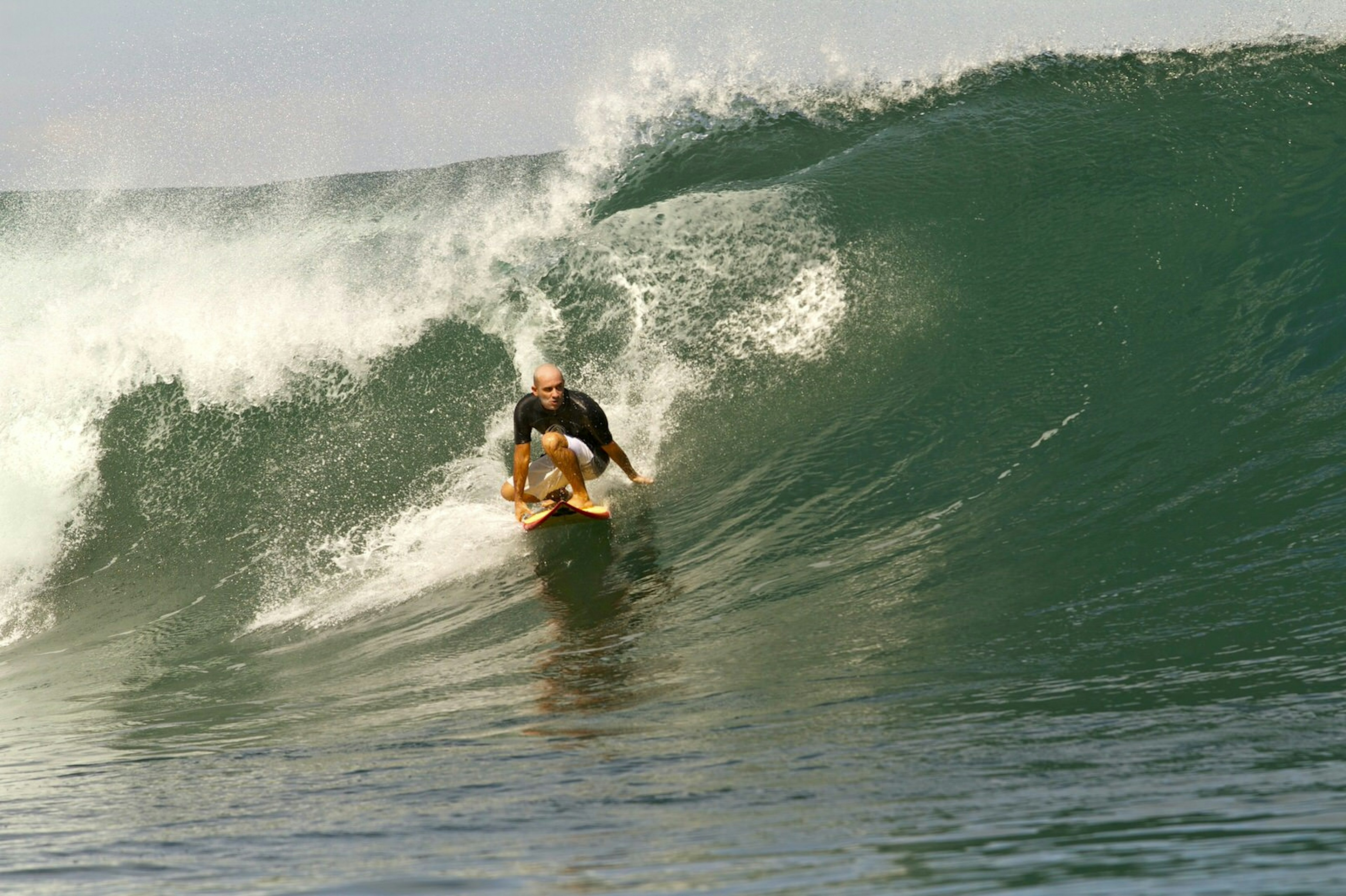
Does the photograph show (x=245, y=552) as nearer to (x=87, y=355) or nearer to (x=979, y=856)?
(x=87, y=355)

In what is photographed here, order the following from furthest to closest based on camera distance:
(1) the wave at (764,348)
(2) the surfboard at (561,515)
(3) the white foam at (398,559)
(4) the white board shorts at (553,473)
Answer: (4) the white board shorts at (553,473) < (2) the surfboard at (561,515) < (3) the white foam at (398,559) < (1) the wave at (764,348)

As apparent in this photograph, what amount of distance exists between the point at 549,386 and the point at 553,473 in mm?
774

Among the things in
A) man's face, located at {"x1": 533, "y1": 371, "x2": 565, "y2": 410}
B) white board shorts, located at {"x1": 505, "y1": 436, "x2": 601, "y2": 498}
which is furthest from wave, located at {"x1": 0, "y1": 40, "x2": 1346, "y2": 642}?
man's face, located at {"x1": 533, "y1": 371, "x2": 565, "y2": 410}

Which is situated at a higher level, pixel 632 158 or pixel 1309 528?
pixel 632 158

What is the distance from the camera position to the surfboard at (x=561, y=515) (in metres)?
7.70

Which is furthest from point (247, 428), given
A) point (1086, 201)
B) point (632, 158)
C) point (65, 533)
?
point (1086, 201)

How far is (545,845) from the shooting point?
2.92 m

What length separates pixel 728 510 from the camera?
7699 millimetres

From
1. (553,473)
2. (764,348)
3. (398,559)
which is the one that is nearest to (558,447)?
(553,473)

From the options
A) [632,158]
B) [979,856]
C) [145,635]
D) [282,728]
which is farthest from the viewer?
[632,158]

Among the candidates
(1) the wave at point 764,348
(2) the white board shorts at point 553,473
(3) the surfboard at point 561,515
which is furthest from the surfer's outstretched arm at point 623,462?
(3) the surfboard at point 561,515

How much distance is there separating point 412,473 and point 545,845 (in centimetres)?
658

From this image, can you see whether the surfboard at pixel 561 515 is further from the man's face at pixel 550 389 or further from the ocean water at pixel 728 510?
the man's face at pixel 550 389

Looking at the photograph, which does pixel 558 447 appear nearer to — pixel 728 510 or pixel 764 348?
pixel 728 510
